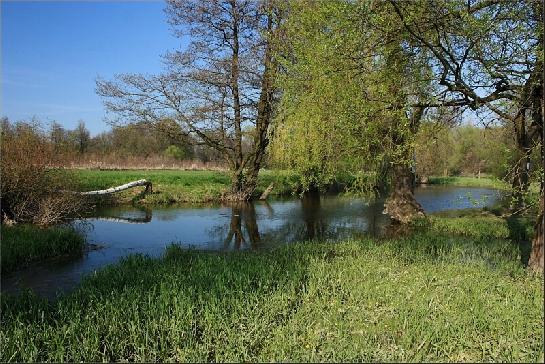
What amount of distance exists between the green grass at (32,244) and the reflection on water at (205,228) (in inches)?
17.8

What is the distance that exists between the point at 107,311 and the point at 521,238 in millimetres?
14158

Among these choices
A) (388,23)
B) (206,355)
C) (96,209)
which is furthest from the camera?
(96,209)

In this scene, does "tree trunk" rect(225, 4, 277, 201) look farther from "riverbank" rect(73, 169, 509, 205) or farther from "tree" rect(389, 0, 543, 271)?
"tree" rect(389, 0, 543, 271)

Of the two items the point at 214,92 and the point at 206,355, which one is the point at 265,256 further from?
the point at 214,92

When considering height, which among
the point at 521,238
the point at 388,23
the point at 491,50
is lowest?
the point at 521,238

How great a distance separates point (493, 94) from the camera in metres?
10.4

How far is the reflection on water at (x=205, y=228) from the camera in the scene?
11.1 metres

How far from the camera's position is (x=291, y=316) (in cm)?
650

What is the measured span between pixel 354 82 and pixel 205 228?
932 centimetres

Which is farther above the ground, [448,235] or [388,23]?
[388,23]

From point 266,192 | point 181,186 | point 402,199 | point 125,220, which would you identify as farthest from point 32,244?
point 266,192

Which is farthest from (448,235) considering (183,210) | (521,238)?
(183,210)

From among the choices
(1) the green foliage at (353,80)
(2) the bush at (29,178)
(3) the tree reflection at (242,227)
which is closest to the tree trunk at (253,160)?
(3) the tree reflection at (242,227)

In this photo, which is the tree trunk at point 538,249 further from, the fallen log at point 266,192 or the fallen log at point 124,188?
the fallen log at point 266,192
